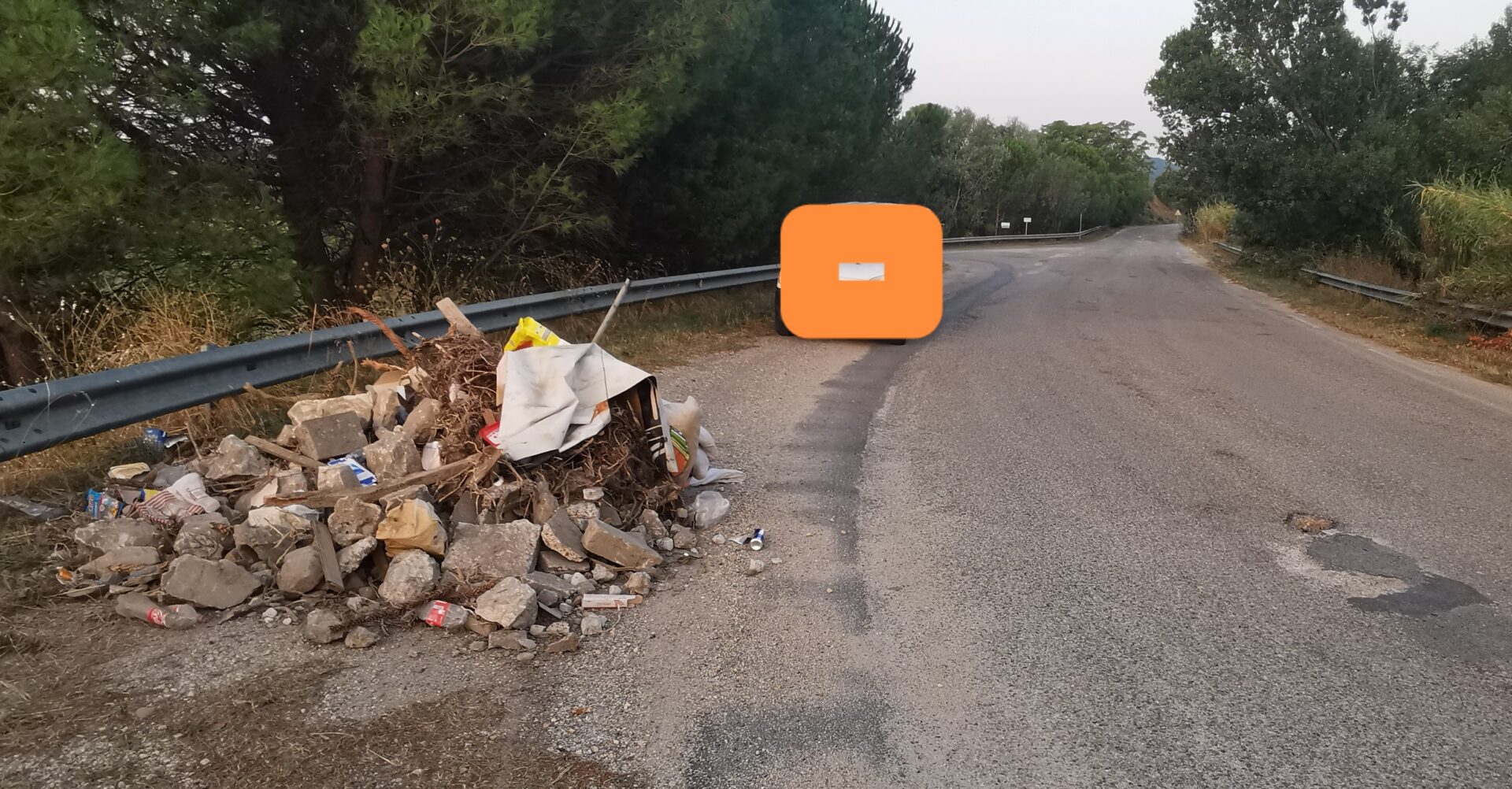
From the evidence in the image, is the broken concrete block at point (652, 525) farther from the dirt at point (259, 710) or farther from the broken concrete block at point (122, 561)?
the broken concrete block at point (122, 561)

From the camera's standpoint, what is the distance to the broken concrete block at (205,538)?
4062mm

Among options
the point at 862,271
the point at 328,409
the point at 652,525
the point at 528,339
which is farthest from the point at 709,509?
the point at 862,271

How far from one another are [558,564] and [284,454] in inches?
62.2

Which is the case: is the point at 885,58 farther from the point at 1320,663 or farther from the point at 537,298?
the point at 1320,663

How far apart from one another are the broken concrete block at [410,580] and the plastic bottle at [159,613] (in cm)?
68

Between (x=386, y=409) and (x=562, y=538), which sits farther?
(x=386, y=409)

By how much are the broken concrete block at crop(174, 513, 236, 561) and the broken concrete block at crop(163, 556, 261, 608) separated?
0.32 feet

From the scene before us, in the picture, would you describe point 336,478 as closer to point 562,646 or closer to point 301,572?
point 301,572

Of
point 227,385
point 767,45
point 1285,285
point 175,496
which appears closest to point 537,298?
point 227,385

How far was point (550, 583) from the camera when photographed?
4078 millimetres

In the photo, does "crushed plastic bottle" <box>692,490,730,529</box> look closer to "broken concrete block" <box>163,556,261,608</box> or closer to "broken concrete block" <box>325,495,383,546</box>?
"broken concrete block" <box>325,495,383,546</box>

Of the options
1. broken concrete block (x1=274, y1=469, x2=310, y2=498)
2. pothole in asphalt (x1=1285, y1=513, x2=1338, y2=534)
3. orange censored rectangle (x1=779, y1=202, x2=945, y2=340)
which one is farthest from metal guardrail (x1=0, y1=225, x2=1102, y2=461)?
pothole in asphalt (x1=1285, y1=513, x2=1338, y2=534)

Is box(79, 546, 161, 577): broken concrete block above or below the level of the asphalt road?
above

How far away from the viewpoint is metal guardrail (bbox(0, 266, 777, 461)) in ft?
14.2
